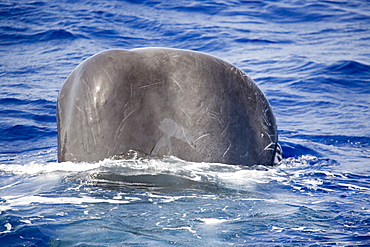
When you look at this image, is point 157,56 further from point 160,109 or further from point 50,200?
point 50,200

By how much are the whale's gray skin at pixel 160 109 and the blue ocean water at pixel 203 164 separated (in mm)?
178

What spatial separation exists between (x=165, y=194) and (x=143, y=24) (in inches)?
570

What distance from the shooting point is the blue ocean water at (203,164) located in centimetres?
397

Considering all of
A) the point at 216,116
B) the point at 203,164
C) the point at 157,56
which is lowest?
the point at 203,164

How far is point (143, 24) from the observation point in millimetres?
18484

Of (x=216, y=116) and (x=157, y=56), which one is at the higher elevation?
(x=157, y=56)

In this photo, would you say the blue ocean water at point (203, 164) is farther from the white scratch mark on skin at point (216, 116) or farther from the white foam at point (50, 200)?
the white scratch mark on skin at point (216, 116)

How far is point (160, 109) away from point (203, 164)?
0.69 meters

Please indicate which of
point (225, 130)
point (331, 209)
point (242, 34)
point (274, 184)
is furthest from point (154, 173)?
point (242, 34)

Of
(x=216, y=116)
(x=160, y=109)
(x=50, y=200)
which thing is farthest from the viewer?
(x=216, y=116)

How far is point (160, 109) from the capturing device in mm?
5129

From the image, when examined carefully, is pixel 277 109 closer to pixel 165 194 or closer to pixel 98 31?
pixel 165 194

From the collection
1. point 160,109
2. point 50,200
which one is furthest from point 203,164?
point 50,200

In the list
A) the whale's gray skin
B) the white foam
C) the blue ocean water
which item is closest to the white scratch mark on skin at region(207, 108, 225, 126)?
the whale's gray skin
